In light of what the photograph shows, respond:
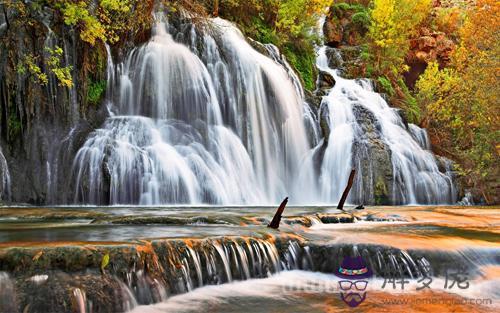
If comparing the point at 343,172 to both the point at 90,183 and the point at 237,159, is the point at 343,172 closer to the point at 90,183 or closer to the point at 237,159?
the point at 237,159

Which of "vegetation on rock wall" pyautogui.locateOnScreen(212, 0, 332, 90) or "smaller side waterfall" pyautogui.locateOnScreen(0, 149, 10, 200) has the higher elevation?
"vegetation on rock wall" pyautogui.locateOnScreen(212, 0, 332, 90)

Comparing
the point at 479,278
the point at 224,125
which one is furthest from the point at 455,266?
the point at 224,125

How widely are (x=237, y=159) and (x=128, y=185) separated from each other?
3865 millimetres

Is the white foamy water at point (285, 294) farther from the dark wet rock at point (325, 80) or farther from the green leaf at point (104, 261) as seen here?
the dark wet rock at point (325, 80)

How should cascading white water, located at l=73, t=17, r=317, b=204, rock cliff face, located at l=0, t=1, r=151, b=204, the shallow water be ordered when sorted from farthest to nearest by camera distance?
cascading white water, located at l=73, t=17, r=317, b=204 < rock cliff face, located at l=0, t=1, r=151, b=204 < the shallow water

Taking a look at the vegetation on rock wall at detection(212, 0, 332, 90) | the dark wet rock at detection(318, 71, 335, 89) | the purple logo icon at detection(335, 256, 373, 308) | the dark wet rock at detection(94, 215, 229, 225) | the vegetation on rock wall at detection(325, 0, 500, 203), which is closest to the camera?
the purple logo icon at detection(335, 256, 373, 308)

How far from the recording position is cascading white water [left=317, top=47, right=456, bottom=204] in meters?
16.5

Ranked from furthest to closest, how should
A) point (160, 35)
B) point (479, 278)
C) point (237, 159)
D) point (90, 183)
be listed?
point (160, 35) < point (237, 159) < point (90, 183) < point (479, 278)

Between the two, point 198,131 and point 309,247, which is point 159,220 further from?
point 198,131

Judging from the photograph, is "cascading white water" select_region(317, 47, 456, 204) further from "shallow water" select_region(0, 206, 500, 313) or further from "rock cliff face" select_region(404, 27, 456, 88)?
"rock cliff face" select_region(404, 27, 456, 88)

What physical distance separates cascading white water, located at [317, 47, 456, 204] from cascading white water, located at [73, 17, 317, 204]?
1002 mm

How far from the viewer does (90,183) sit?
38.3 feet

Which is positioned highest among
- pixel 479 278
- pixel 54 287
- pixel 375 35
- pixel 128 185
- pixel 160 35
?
pixel 375 35

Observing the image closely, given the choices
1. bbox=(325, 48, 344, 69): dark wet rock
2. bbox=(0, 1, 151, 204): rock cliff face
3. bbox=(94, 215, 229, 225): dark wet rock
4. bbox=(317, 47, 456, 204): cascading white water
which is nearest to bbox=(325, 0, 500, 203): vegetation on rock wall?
bbox=(325, 48, 344, 69): dark wet rock
